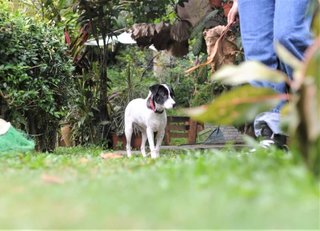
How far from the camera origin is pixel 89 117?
10758 mm

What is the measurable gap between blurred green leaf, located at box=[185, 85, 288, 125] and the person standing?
1438 mm

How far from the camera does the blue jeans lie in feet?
10.3

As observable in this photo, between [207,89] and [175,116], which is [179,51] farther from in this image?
[175,116]

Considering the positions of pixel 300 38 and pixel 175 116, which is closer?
pixel 300 38

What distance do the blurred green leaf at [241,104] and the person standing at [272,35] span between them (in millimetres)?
1438

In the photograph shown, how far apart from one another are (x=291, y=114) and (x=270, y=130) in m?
1.71

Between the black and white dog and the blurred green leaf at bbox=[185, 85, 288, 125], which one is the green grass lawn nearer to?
the blurred green leaf at bbox=[185, 85, 288, 125]

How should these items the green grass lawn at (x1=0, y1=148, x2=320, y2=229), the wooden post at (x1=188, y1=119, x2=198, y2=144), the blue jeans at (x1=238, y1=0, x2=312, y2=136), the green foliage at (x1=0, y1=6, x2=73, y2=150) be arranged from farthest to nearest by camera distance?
the wooden post at (x1=188, y1=119, x2=198, y2=144)
the green foliage at (x1=0, y1=6, x2=73, y2=150)
the blue jeans at (x1=238, y1=0, x2=312, y2=136)
the green grass lawn at (x1=0, y1=148, x2=320, y2=229)

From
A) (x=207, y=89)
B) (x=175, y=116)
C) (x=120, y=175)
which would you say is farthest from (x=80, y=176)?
(x=175, y=116)

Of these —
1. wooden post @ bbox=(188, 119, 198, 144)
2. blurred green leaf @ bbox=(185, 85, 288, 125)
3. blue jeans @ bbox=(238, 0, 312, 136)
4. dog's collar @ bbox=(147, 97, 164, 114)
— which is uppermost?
blue jeans @ bbox=(238, 0, 312, 136)

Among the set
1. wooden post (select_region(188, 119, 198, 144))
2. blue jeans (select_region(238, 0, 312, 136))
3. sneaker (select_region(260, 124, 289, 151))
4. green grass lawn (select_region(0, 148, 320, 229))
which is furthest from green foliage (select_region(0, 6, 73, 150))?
wooden post (select_region(188, 119, 198, 144))

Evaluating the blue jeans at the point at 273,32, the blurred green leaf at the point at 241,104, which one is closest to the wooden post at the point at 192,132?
the blue jeans at the point at 273,32

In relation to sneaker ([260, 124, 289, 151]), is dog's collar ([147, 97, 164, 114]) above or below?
above

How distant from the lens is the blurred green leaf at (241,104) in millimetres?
1672
